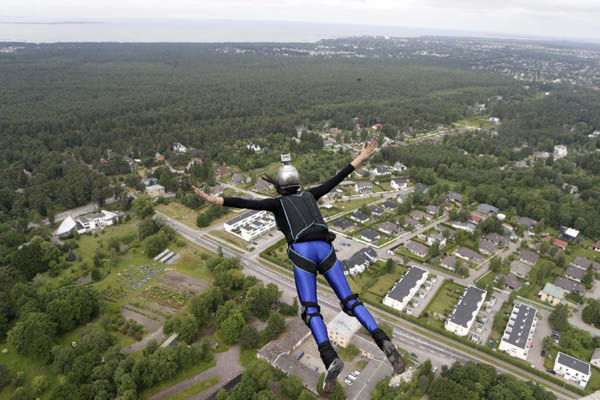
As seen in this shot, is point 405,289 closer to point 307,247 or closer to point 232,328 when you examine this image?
point 232,328

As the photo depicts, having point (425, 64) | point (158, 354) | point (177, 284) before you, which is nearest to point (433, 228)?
point (177, 284)

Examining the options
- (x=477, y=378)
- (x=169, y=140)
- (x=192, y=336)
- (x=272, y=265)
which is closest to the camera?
(x=477, y=378)

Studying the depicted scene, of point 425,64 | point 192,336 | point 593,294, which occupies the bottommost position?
point 593,294

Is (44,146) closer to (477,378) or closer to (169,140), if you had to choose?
(169,140)

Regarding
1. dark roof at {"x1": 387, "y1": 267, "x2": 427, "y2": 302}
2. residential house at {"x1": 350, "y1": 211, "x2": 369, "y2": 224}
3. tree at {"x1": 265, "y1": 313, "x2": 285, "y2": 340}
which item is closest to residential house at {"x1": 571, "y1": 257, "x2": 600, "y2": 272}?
dark roof at {"x1": 387, "y1": 267, "x2": 427, "y2": 302}

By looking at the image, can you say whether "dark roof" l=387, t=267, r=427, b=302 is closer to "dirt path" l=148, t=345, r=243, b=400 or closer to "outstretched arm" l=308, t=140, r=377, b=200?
"dirt path" l=148, t=345, r=243, b=400

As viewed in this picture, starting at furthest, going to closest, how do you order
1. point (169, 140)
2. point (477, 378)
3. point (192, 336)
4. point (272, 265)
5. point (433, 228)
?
point (169, 140) < point (433, 228) < point (272, 265) < point (192, 336) < point (477, 378)

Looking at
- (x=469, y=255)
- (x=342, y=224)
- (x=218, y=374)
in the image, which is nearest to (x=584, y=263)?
(x=469, y=255)
